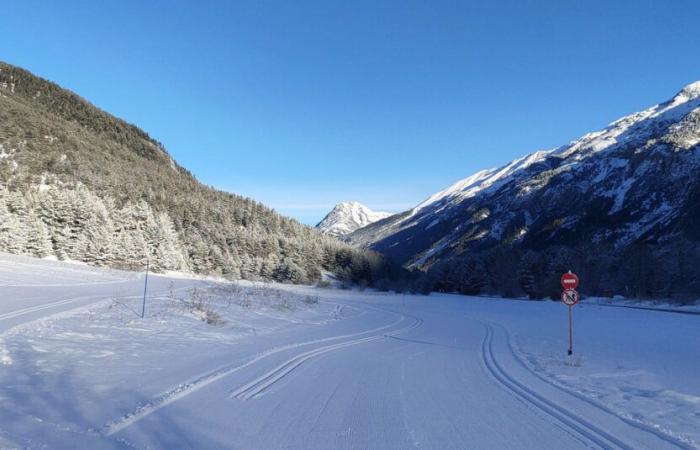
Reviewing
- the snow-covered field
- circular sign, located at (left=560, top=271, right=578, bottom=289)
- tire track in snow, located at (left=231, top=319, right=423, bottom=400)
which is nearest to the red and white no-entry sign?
circular sign, located at (left=560, top=271, right=578, bottom=289)

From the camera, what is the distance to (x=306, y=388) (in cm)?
738

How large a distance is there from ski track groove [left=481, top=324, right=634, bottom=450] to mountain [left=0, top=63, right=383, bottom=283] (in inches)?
1882

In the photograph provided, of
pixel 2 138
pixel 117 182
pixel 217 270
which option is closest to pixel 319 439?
pixel 217 270

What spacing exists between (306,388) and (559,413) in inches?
167

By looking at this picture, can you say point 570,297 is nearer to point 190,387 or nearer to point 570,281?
point 570,281

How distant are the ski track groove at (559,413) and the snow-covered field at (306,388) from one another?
0.03 m

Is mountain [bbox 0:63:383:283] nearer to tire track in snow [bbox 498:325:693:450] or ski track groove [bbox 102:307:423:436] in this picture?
ski track groove [bbox 102:307:423:436]

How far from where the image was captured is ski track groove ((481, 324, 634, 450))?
5066mm

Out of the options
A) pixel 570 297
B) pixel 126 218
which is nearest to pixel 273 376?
pixel 570 297

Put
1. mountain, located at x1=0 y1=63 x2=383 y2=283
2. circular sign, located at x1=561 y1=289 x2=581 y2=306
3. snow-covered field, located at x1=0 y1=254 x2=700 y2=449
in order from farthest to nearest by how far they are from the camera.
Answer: mountain, located at x1=0 y1=63 x2=383 y2=283 → circular sign, located at x1=561 y1=289 x2=581 y2=306 → snow-covered field, located at x1=0 y1=254 x2=700 y2=449

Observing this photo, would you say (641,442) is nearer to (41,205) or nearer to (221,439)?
(221,439)

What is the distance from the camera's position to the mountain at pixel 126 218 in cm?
4584

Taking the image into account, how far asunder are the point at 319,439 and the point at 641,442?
4081 mm

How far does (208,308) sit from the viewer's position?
53.2 ft
